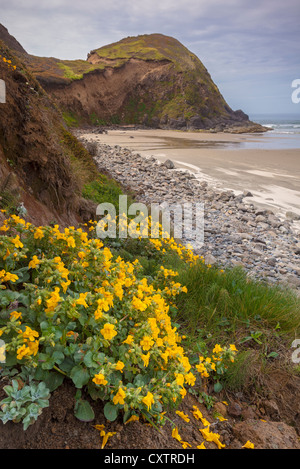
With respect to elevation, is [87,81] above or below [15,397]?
above

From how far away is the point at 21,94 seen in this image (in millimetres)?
5582

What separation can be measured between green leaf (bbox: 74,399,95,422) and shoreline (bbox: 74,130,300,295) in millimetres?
4136

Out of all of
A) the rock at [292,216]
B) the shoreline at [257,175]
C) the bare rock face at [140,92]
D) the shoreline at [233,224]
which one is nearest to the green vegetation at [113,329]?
the shoreline at [233,224]

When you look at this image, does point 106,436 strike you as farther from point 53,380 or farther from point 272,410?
point 272,410

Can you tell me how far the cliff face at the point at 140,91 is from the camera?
62.4 m

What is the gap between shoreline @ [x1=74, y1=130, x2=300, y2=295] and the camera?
696 cm

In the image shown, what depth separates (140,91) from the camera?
72188 millimetres

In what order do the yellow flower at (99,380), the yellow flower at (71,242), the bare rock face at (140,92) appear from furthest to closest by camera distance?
the bare rock face at (140,92) < the yellow flower at (71,242) < the yellow flower at (99,380)

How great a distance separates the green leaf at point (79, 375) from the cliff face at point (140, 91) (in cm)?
6304

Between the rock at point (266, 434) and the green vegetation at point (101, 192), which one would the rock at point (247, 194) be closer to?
the green vegetation at point (101, 192)

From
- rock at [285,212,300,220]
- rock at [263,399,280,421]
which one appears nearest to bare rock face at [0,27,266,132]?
rock at [285,212,300,220]

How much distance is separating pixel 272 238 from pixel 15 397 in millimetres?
8155
